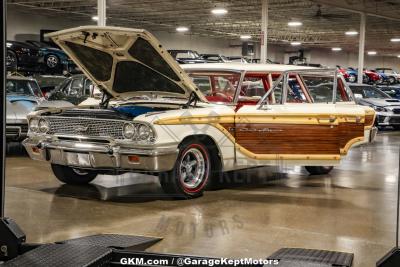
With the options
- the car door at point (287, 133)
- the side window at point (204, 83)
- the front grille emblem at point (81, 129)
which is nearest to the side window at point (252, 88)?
the side window at point (204, 83)

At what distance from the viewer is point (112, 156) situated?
5.93 m

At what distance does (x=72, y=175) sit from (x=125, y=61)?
1719 mm

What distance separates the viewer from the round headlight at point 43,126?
6.49 m

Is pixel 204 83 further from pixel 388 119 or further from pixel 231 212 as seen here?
pixel 388 119

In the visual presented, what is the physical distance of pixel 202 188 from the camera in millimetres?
6539

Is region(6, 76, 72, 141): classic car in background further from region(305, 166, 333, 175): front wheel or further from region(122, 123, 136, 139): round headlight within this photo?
region(305, 166, 333, 175): front wheel

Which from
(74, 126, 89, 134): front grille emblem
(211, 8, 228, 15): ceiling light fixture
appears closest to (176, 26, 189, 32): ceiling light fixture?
(211, 8, 228, 15): ceiling light fixture

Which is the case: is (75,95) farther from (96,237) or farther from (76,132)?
(96,237)

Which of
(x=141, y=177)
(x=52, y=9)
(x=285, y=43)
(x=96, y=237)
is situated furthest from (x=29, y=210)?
(x=285, y=43)

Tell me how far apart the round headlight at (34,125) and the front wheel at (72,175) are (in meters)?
0.64

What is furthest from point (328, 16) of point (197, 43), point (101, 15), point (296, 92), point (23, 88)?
point (296, 92)

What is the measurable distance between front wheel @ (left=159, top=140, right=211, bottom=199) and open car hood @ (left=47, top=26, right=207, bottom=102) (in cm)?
67

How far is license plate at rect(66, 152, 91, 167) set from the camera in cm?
608

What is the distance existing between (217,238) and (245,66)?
10.4ft
